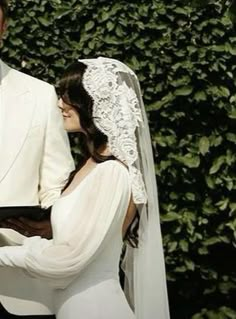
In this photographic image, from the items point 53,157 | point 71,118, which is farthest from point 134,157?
point 53,157

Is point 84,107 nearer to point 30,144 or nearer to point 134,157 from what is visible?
point 134,157

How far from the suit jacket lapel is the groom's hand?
40 cm

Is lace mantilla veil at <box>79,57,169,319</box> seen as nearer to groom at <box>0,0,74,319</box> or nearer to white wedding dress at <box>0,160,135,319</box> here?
white wedding dress at <box>0,160,135,319</box>

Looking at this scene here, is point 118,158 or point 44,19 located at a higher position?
point 118,158

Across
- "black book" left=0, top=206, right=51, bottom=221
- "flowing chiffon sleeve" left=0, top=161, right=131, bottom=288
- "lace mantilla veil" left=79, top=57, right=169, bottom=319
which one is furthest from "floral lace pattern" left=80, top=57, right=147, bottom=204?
"black book" left=0, top=206, right=51, bottom=221

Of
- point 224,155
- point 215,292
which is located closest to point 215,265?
point 215,292

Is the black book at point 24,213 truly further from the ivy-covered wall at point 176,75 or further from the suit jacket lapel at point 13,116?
the ivy-covered wall at point 176,75

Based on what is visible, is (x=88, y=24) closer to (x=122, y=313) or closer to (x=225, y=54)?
(x=225, y=54)

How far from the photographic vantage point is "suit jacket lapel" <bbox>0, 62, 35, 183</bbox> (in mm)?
3969

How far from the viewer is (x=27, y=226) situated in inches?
141

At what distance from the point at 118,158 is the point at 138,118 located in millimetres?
173

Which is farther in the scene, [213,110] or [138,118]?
[213,110]

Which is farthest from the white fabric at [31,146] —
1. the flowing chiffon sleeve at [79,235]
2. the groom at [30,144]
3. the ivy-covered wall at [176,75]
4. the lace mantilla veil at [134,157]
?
the ivy-covered wall at [176,75]

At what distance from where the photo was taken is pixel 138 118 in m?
3.55
